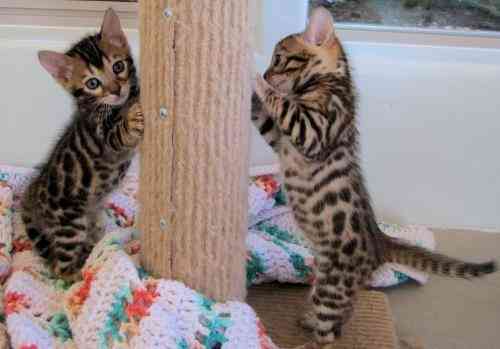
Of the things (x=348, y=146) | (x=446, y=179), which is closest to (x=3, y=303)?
(x=348, y=146)

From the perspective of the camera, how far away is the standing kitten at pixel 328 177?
1312 millimetres

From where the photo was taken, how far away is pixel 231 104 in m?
1.07

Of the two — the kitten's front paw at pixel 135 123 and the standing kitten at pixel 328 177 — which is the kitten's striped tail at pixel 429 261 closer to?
the standing kitten at pixel 328 177

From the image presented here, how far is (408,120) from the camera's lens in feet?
6.29

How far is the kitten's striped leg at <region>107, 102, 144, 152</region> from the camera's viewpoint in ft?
3.75

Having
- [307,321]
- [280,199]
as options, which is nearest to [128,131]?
[307,321]

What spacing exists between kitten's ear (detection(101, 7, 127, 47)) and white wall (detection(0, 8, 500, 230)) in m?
0.52

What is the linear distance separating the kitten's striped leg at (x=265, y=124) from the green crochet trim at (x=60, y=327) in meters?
0.60

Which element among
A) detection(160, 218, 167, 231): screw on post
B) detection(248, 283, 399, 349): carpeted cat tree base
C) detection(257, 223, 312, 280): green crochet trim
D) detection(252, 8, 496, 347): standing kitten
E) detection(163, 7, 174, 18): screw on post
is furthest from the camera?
detection(257, 223, 312, 280): green crochet trim

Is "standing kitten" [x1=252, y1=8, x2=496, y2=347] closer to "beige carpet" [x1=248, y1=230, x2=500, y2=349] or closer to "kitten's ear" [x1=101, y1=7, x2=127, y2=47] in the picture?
"beige carpet" [x1=248, y1=230, x2=500, y2=349]

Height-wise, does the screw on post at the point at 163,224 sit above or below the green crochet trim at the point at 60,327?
above

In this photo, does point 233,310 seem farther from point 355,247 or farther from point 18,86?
point 18,86

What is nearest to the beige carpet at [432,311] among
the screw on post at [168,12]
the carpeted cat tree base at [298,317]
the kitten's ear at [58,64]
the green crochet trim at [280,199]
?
the carpeted cat tree base at [298,317]

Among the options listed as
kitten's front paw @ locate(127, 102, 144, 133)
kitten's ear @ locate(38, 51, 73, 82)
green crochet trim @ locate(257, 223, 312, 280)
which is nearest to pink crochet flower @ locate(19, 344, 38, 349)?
kitten's front paw @ locate(127, 102, 144, 133)
